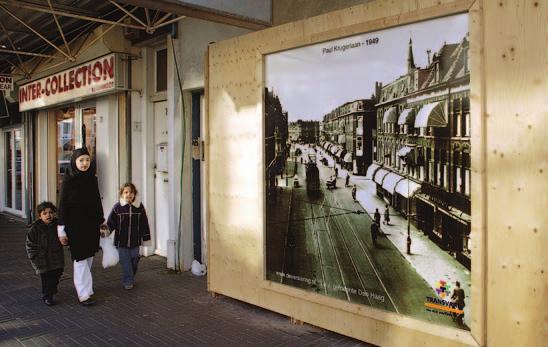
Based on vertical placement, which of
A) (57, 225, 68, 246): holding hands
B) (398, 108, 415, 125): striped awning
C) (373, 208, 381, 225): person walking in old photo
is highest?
(398, 108, 415, 125): striped awning

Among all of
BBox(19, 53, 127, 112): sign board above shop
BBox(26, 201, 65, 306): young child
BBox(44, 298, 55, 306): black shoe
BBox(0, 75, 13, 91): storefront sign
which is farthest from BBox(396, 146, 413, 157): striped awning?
BBox(0, 75, 13, 91): storefront sign

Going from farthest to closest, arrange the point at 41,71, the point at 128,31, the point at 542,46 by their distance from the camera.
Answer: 1. the point at 41,71
2. the point at 128,31
3. the point at 542,46

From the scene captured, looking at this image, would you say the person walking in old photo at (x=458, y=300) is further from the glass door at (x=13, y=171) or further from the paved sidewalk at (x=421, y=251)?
the glass door at (x=13, y=171)

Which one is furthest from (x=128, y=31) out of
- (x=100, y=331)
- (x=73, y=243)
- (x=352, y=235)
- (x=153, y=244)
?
(x=352, y=235)

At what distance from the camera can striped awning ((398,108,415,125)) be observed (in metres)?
4.13

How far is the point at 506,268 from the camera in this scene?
11.7ft

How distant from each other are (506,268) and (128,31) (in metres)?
6.91

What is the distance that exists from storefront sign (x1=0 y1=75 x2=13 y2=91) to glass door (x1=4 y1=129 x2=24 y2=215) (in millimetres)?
1895

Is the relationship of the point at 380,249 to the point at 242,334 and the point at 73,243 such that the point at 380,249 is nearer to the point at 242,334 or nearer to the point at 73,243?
the point at 242,334

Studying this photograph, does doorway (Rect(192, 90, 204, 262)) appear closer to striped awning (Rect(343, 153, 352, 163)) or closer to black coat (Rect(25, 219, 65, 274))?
black coat (Rect(25, 219, 65, 274))

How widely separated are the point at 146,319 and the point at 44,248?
1522mm

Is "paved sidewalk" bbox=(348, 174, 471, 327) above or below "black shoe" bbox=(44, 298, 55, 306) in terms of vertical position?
above

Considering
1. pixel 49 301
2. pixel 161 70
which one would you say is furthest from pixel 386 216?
pixel 161 70

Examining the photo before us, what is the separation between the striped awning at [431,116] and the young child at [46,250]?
426 centimetres
